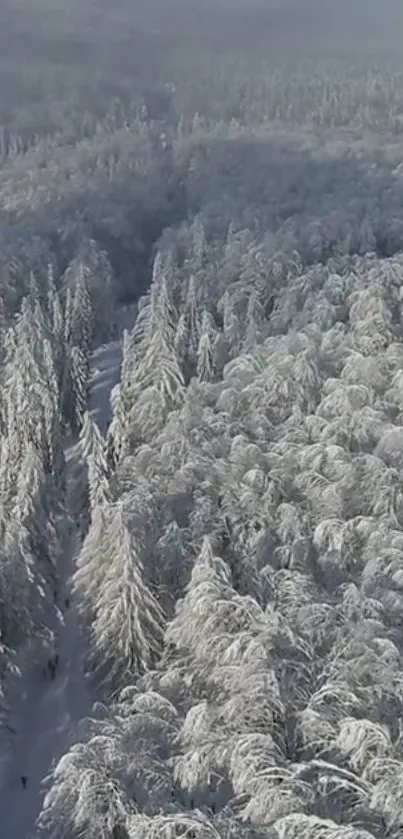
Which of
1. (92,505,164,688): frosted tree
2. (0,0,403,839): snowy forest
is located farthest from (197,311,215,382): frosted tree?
(92,505,164,688): frosted tree

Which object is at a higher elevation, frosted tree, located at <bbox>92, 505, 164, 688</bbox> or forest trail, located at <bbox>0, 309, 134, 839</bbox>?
frosted tree, located at <bbox>92, 505, 164, 688</bbox>

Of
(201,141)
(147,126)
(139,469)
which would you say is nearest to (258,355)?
(139,469)

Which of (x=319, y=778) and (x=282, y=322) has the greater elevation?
(x=282, y=322)

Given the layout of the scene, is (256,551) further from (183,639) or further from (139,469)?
(139,469)

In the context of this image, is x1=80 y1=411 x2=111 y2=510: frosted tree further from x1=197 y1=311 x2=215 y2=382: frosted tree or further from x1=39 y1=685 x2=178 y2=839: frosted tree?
x1=39 y1=685 x2=178 y2=839: frosted tree

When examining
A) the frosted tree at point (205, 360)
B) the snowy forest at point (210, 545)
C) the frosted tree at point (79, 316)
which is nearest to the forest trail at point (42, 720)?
the snowy forest at point (210, 545)

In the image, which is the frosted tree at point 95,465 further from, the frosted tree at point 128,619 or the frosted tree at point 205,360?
the frosted tree at point 205,360

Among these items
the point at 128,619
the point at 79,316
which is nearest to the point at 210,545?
the point at 128,619

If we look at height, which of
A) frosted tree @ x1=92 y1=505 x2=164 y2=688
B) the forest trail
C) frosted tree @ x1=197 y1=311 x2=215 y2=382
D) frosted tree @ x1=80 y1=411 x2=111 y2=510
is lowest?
the forest trail
